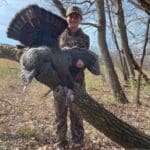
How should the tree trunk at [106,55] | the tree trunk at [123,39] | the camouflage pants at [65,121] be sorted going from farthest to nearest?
the tree trunk at [123,39], the tree trunk at [106,55], the camouflage pants at [65,121]

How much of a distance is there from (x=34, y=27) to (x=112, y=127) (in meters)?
2.07

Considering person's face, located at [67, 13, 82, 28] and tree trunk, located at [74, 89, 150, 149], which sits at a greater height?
person's face, located at [67, 13, 82, 28]

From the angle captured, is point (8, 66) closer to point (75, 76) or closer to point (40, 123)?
point (40, 123)

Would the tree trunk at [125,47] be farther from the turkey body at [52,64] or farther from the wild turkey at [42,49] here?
the wild turkey at [42,49]

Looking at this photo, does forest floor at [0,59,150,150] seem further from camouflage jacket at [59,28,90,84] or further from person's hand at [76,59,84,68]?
person's hand at [76,59,84,68]

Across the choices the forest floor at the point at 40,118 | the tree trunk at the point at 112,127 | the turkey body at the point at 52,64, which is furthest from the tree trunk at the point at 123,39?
the turkey body at the point at 52,64

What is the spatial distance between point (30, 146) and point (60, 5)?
9.34 meters

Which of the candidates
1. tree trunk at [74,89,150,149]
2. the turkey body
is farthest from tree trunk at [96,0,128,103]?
the turkey body

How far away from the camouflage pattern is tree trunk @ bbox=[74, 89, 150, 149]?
26cm

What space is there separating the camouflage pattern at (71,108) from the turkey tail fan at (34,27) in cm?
71

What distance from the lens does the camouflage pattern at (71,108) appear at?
768cm

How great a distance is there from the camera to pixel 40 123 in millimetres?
11422

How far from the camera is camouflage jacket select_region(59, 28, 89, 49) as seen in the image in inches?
303

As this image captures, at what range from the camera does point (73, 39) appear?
779 centimetres
